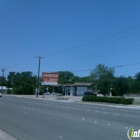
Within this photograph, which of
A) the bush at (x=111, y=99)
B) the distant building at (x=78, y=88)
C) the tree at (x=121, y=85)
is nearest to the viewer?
the bush at (x=111, y=99)

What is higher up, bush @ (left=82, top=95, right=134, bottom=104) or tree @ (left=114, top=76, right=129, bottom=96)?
tree @ (left=114, top=76, right=129, bottom=96)

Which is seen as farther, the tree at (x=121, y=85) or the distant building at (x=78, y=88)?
the distant building at (x=78, y=88)

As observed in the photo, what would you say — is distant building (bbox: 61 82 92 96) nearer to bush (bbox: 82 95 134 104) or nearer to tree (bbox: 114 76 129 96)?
tree (bbox: 114 76 129 96)

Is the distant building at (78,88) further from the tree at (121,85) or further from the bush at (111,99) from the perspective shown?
the bush at (111,99)

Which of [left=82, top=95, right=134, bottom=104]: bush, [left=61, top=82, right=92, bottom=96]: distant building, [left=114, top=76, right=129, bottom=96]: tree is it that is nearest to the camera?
[left=82, top=95, right=134, bottom=104]: bush

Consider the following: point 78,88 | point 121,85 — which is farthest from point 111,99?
point 78,88

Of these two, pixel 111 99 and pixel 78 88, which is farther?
pixel 78 88

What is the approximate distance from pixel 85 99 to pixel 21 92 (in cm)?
5204

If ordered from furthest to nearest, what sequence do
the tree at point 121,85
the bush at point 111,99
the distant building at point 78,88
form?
1. the distant building at point 78,88
2. the tree at point 121,85
3. the bush at point 111,99

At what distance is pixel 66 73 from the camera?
190m

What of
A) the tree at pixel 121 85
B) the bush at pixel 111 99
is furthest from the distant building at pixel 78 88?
the bush at pixel 111 99

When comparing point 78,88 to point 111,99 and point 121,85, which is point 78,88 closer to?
point 121,85

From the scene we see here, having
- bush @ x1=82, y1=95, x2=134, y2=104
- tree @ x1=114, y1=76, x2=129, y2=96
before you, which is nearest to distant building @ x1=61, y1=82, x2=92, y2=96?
tree @ x1=114, y1=76, x2=129, y2=96

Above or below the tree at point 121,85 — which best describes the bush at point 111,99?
below
